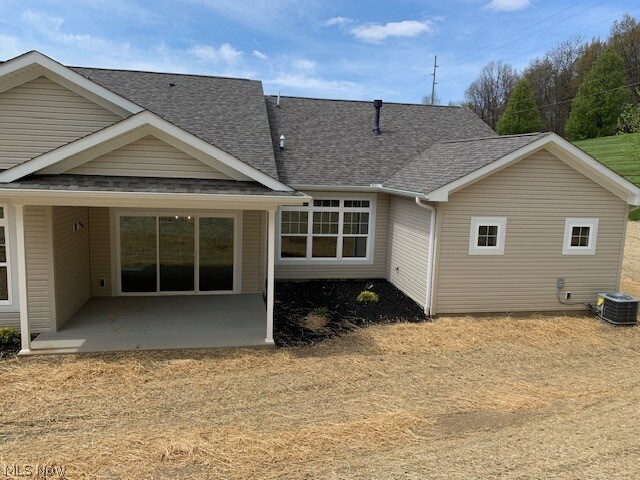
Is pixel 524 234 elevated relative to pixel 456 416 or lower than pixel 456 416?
elevated

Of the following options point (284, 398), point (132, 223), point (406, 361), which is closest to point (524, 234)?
point (406, 361)

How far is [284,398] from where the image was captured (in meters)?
6.45

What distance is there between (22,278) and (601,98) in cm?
5076

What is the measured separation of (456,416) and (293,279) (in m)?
7.91

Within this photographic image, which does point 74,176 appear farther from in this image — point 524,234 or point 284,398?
point 524,234

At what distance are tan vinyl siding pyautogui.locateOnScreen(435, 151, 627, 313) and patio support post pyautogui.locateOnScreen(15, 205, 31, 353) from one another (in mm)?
8008

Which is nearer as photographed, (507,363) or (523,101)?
(507,363)

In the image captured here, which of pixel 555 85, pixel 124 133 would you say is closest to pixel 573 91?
pixel 555 85

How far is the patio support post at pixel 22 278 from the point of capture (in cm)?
748

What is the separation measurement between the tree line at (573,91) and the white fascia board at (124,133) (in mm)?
38942

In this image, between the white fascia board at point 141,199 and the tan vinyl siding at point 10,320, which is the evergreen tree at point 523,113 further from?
the tan vinyl siding at point 10,320

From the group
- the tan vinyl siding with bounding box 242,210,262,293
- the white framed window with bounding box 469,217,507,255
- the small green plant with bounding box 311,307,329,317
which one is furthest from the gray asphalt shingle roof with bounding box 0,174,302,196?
the white framed window with bounding box 469,217,507,255

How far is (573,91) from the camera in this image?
5181cm

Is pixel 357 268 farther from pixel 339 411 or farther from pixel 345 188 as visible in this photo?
pixel 339 411
